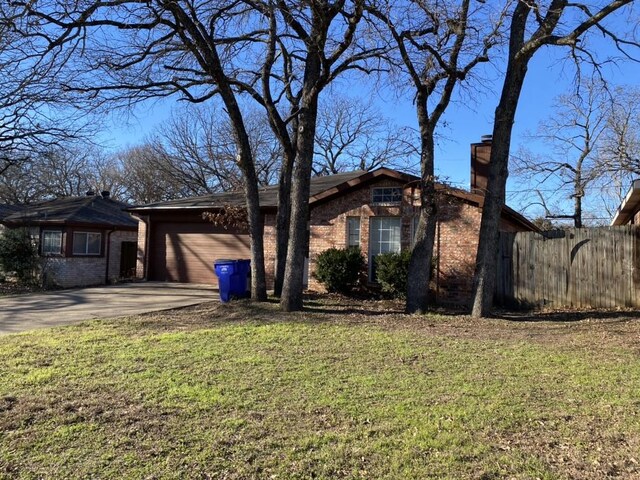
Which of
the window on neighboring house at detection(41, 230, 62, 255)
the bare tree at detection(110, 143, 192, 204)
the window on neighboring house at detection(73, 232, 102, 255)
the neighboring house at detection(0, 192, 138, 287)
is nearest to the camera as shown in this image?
the neighboring house at detection(0, 192, 138, 287)

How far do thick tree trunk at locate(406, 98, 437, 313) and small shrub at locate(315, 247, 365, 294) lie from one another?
10.4ft

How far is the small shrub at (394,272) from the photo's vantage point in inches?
522

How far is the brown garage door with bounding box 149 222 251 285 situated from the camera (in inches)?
712

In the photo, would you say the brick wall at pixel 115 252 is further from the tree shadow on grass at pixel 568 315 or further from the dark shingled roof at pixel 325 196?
the tree shadow on grass at pixel 568 315

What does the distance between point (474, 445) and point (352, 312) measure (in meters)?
7.26

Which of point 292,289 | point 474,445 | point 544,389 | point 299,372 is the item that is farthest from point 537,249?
point 474,445

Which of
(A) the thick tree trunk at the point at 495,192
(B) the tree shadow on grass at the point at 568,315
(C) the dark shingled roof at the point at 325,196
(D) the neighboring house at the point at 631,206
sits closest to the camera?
(B) the tree shadow on grass at the point at 568,315

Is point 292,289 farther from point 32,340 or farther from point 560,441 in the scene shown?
point 560,441

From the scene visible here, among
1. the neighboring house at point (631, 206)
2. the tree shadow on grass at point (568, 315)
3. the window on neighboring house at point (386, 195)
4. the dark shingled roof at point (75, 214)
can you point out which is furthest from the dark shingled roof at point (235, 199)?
the neighboring house at point (631, 206)

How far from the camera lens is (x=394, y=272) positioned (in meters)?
13.3

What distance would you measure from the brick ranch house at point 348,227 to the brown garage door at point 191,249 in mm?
34

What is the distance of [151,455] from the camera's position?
3.90m

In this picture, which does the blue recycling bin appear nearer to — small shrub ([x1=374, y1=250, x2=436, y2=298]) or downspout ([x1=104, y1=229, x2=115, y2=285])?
small shrub ([x1=374, y1=250, x2=436, y2=298])

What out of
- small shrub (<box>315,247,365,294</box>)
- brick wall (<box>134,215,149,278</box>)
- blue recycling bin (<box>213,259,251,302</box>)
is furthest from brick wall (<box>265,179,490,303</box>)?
brick wall (<box>134,215,149,278</box>)
